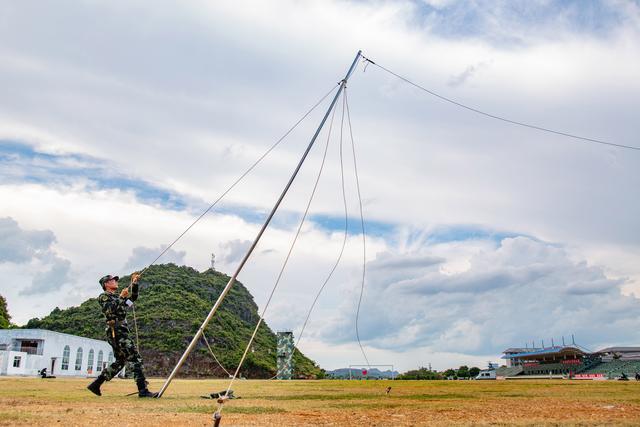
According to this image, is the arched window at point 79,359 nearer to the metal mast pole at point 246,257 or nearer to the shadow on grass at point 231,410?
the metal mast pole at point 246,257

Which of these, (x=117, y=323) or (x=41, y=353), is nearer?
(x=117, y=323)

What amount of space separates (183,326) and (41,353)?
60.6m

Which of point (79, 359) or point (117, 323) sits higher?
point (79, 359)

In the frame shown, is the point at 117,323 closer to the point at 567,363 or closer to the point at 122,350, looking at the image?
the point at 122,350

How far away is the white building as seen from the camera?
7244 cm

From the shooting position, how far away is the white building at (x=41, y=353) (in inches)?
2852

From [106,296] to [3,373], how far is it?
6810cm

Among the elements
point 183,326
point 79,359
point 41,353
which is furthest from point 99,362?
point 183,326

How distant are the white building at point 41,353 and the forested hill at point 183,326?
102 ft

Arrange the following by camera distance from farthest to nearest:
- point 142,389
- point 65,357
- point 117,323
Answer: point 65,357 < point 142,389 < point 117,323

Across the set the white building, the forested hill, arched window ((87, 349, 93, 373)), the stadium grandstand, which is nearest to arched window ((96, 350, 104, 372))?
arched window ((87, 349, 93, 373))

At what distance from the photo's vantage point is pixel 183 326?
137 meters

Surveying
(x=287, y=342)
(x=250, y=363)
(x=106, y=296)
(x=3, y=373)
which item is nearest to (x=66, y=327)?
(x=250, y=363)

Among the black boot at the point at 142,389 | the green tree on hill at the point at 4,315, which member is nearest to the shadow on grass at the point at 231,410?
the black boot at the point at 142,389
